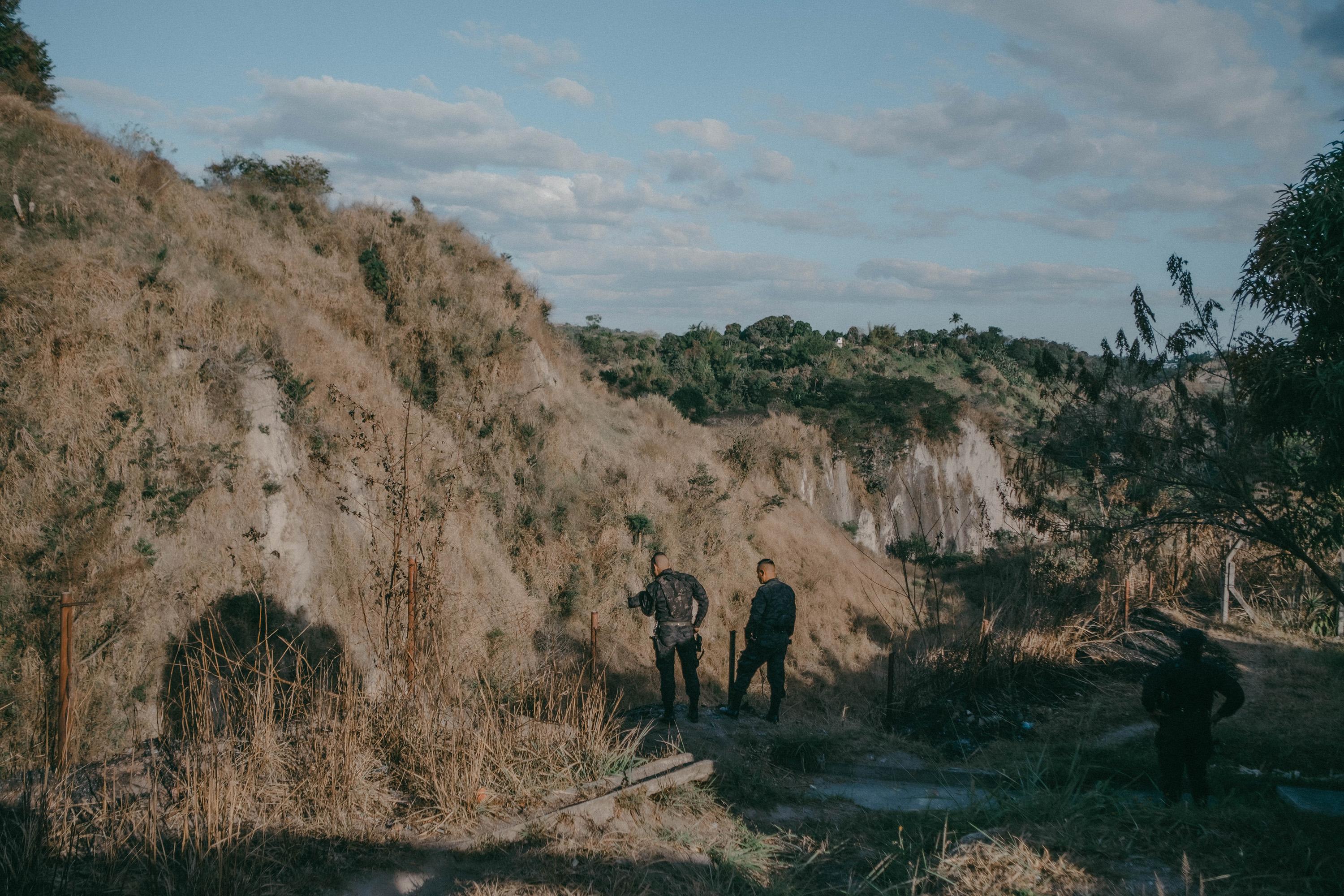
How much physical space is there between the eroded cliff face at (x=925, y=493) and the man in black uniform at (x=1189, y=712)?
55.4ft

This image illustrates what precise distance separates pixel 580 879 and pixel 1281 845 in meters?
4.11

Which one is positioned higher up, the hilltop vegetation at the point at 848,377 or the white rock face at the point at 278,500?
the hilltop vegetation at the point at 848,377

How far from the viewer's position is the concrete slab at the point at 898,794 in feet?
20.5

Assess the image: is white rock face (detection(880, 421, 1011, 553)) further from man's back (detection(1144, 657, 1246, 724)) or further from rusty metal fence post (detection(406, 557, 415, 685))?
rusty metal fence post (detection(406, 557, 415, 685))

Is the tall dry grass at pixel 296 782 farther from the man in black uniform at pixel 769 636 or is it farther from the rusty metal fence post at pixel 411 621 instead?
the man in black uniform at pixel 769 636

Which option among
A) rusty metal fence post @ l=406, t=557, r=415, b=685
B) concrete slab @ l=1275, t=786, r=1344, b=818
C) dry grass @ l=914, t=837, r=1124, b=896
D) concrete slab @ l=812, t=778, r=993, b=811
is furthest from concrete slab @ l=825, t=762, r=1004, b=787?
rusty metal fence post @ l=406, t=557, r=415, b=685

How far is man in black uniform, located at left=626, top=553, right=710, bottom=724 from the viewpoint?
8.44 metres

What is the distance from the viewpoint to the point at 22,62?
57.0 feet

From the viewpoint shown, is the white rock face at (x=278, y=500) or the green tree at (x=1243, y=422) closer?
the green tree at (x=1243, y=422)

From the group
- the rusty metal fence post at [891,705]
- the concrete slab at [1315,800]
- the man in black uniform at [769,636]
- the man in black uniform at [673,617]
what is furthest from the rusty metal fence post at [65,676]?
the concrete slab at [1315,800]

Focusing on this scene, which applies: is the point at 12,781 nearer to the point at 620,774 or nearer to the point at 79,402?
the point at 620,774

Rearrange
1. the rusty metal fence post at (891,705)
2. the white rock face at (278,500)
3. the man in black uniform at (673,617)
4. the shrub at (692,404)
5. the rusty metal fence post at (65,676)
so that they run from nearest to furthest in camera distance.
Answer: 1. the rusty metal fence post at (65,676)
2. the man in black uniform at (673,617)
3. the rusty metal fence post at (891,705)
4. the white rock face at (278,500)
5. the shrub at (692,404)

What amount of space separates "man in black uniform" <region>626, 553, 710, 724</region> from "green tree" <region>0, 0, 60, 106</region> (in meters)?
17.3

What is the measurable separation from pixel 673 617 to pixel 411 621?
308 centimetres
